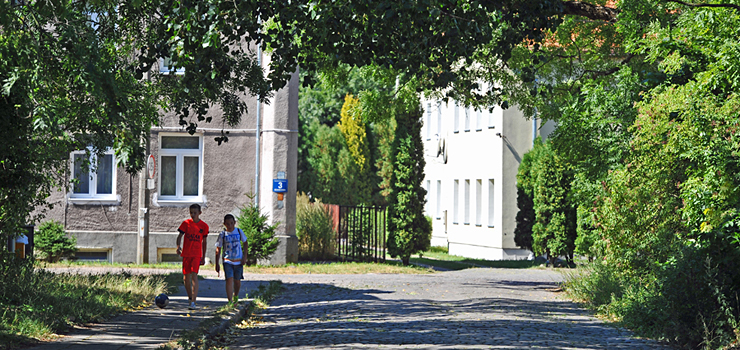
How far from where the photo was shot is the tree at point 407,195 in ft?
82.8

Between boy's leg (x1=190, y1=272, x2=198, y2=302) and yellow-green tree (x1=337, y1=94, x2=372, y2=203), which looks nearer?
boy's leg (x1=190, y1=272, x2=198, y2=302)

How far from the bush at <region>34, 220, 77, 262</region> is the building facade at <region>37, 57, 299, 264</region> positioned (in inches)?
20.1

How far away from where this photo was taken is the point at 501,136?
3119 centimetres

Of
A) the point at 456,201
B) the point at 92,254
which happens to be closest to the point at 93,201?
the point at 92,254

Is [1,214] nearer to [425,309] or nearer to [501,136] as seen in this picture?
[425,309]

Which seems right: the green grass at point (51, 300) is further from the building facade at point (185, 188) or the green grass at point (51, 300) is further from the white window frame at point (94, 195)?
the white window frame at point (94, 195)

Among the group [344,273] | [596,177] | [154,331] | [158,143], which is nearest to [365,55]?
[154,331]

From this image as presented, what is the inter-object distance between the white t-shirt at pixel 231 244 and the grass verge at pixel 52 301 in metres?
1.44

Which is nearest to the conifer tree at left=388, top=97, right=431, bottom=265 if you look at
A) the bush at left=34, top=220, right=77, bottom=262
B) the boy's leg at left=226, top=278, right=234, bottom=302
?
the bush at left=34, top=220, right=77, bottom=262

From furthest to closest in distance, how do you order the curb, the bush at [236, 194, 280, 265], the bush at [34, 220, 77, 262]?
the bush at [236, 194, 280, 265] → the bush at [34, 220, 77, 262] → the curb

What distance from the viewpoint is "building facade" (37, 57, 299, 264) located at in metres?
23.4

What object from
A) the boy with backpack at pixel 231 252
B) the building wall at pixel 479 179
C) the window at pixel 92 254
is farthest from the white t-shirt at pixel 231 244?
the building wall at pixel 479 179

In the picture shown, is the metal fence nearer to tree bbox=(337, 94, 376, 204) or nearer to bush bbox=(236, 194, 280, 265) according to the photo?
bush bbox=(236, 194, 280, 265)

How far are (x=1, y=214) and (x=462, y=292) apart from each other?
9.21 meters
